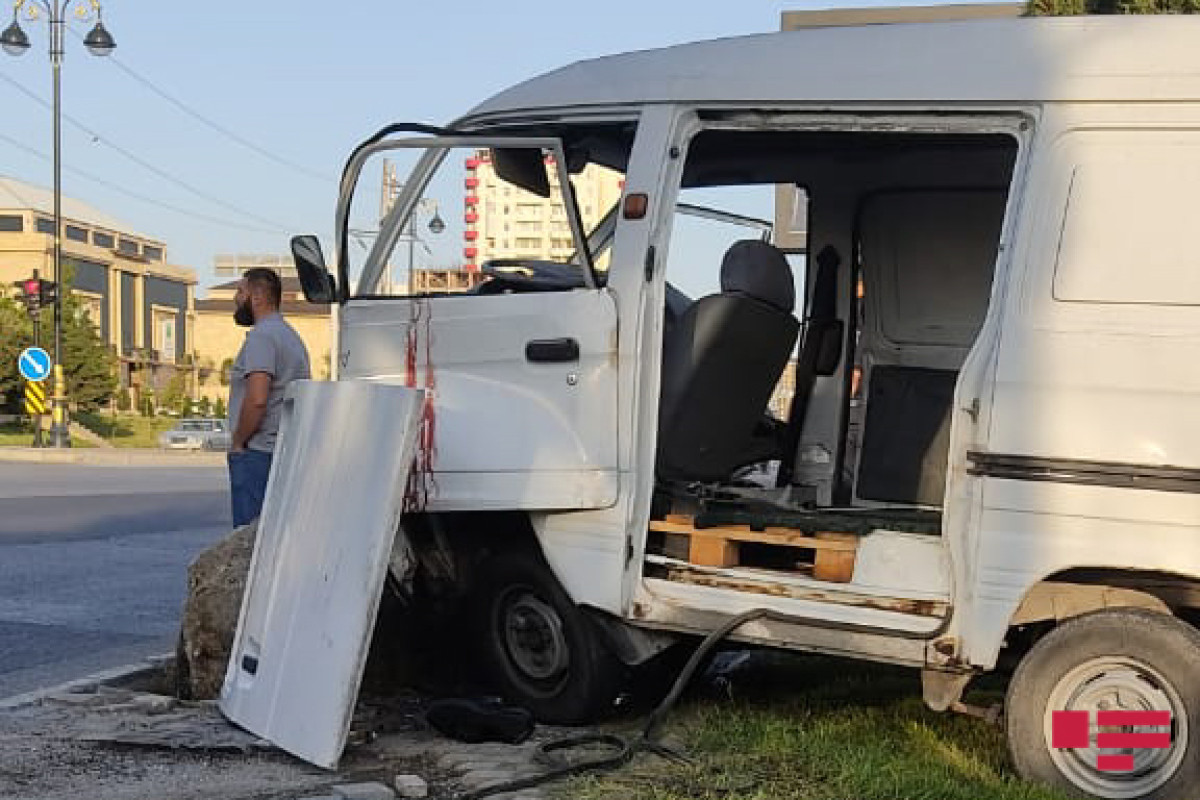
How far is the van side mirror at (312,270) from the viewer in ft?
20.4

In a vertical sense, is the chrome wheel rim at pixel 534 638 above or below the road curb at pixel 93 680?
above

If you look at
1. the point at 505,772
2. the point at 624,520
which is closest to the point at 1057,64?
the point at 624,520

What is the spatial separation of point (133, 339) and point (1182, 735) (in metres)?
83.4

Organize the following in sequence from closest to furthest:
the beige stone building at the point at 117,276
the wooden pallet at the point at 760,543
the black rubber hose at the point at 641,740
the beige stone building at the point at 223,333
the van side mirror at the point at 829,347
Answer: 1. the black rubber hose at the point at 641,740
2. the wooden pallet at the point at 760,543
3. the van side mirror at the point at 829,347
4. the beige stone building at the point at 117,276
5. the beige stone building at the point at 223,333

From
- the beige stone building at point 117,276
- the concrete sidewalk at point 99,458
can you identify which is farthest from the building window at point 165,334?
the concrete sidewalk at point 99,458

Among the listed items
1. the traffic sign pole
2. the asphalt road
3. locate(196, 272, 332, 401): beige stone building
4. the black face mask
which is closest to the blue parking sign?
the traffic sign pole

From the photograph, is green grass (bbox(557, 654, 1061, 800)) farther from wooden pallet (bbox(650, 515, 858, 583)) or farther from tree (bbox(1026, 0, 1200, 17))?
tree (bbox(1026, 0, 1200, 17))

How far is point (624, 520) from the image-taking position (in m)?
5.67

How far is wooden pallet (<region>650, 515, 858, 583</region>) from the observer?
5.54 meters

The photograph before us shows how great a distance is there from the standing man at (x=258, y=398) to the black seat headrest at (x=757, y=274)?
2514mm

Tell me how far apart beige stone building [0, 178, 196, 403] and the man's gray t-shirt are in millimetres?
64459

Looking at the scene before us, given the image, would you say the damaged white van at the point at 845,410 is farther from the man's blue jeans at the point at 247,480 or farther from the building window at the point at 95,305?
the building window at the point at 95,305

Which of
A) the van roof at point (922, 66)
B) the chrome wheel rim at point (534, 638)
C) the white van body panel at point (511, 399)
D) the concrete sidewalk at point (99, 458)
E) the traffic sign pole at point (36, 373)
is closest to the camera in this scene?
the van roof at point (922, 66)

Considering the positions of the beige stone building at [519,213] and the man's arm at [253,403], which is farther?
the man's arm at [253,403]
